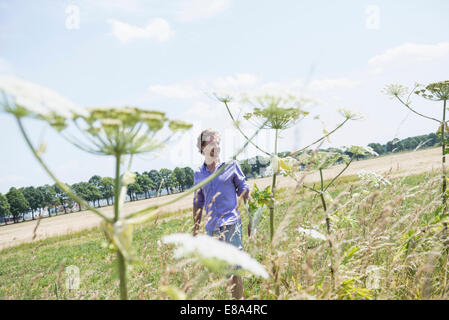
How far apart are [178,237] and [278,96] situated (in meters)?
0.86

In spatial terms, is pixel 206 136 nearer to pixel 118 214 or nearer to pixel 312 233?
pixel 312 233

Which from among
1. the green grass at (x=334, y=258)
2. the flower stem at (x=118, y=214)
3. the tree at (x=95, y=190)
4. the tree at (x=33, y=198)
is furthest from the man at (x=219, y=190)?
the tree at (x=33, y=198)

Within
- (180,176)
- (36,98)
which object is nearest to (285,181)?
(36,98)

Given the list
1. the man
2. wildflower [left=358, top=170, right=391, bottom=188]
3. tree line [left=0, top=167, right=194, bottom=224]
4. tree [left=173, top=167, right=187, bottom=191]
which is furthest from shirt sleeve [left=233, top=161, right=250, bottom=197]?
tree [left=173, top=167, right=187, bottom=191]

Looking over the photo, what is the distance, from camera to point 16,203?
97438 mm

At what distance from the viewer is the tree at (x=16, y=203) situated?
9629cm

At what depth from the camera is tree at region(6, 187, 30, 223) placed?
96.3 m

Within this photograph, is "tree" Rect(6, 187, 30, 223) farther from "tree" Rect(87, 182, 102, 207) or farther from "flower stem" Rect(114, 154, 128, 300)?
"flower stem" Rect(114, 154, 128, 300)

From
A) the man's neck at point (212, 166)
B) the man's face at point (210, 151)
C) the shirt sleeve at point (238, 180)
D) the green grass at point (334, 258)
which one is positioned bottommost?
the green grass at point (334, 258)

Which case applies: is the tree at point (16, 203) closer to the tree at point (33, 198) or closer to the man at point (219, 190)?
the tree at point (33, 198)

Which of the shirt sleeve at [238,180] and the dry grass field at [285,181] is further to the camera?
the shirt sleeve at [238,180]

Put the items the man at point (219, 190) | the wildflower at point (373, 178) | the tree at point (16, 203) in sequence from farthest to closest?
1. the tree at point (16, 203)
2. the man at point (219, 190)
3. the wildflower at point (373, 178)
